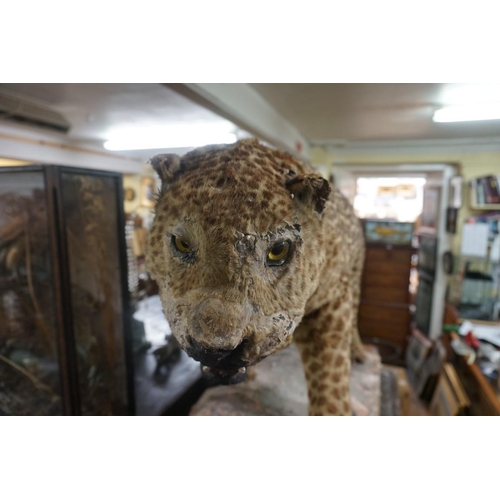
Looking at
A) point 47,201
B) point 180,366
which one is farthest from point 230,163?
point 180,366

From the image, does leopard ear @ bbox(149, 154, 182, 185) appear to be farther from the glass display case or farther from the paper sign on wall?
the paper sign on wall

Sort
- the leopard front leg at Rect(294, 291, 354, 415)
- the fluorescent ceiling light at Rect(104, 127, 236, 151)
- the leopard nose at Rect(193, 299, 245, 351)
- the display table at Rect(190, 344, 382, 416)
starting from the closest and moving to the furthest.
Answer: the leopard nose at Rect(193, 299, 245, 351), the leopard front leg at Rect(294, 291, 354, 415), the display table at Rect(190, 344, 382, 416), the fluorescent ceiling light at Rect(104, 127, 236, 151)

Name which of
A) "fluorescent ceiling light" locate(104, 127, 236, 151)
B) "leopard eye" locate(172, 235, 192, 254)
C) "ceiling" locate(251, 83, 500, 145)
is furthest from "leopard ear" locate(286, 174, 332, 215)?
"fluorescent ceiling light" locate(104, 127, 236, 151)

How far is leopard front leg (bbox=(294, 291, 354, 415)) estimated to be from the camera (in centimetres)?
Answer: 89

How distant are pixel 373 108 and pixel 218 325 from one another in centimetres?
175

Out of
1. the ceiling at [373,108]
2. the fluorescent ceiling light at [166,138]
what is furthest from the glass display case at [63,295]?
the ceiling at [373,108]

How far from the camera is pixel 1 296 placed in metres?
0.97

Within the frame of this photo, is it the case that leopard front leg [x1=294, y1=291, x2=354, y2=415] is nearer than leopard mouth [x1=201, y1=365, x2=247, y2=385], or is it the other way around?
leopard mouth [x1=201, y1=365, x2=247, y2=385]

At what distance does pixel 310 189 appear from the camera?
51 cm

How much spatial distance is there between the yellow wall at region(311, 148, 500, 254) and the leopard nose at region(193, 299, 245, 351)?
161cm

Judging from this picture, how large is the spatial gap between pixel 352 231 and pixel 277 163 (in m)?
0.61

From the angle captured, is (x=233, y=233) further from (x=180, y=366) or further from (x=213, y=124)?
(x=213, y=124)

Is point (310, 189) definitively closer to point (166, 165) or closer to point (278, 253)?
point (278, 253)

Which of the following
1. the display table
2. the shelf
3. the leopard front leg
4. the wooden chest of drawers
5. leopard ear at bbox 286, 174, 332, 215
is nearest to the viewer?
leopard ear at bbox 286, 174, 332, 215
